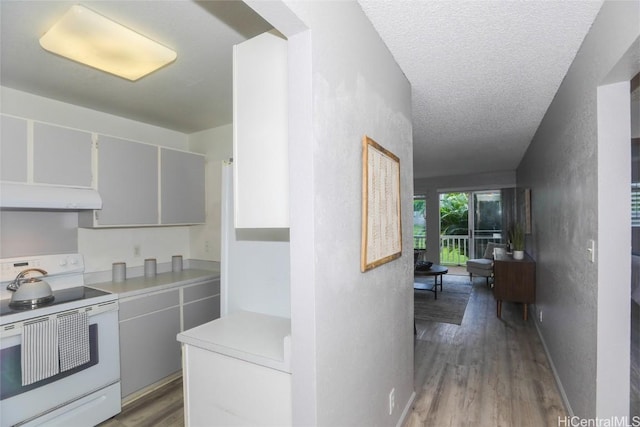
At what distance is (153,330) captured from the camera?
264 cm

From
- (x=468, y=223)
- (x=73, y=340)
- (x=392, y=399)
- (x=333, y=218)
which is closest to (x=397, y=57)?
(x=333, y=218)

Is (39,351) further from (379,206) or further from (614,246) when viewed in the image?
(614,246)

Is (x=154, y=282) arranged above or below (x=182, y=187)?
below

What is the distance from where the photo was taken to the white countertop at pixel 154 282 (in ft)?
8.34

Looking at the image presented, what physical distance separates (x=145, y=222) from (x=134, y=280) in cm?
56

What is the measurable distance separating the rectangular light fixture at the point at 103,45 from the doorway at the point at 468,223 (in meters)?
Result: 7.17

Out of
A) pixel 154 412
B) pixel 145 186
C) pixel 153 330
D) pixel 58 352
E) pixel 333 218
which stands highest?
pixel 145 186

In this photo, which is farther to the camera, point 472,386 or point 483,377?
point 483,377

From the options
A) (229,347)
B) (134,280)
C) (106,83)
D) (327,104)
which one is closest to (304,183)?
(327,104)

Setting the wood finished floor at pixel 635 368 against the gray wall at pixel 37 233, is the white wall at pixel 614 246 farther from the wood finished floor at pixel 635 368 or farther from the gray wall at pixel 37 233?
the gray wall at pixel 37 233

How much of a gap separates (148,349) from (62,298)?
767 mm

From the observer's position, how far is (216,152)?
358 cm

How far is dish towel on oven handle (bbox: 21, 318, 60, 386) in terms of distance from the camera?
6.10 feet

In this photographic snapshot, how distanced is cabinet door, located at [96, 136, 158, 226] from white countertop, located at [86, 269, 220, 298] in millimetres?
541
